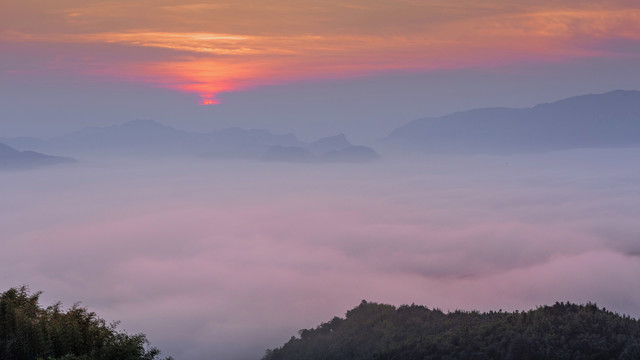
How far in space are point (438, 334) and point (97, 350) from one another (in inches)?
2707

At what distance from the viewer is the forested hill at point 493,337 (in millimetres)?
84562

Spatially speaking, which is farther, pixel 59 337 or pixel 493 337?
pixel 493 337

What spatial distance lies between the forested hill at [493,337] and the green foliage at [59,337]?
5691cm

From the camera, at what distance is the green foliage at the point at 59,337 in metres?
43.9

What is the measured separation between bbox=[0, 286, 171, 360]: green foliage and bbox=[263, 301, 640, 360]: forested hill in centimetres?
5691

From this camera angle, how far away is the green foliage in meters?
43.9

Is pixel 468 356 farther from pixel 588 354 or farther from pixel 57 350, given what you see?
pixel 57 350

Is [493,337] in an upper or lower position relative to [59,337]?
upper

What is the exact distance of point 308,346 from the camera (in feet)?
400

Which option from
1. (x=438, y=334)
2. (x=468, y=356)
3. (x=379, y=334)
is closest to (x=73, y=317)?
(x=468, y=356)

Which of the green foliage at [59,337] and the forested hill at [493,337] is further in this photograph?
the forested hill at [493,337]

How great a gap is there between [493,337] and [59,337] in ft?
220

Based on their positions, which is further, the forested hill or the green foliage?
the forested hill

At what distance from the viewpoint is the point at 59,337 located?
4606cm
